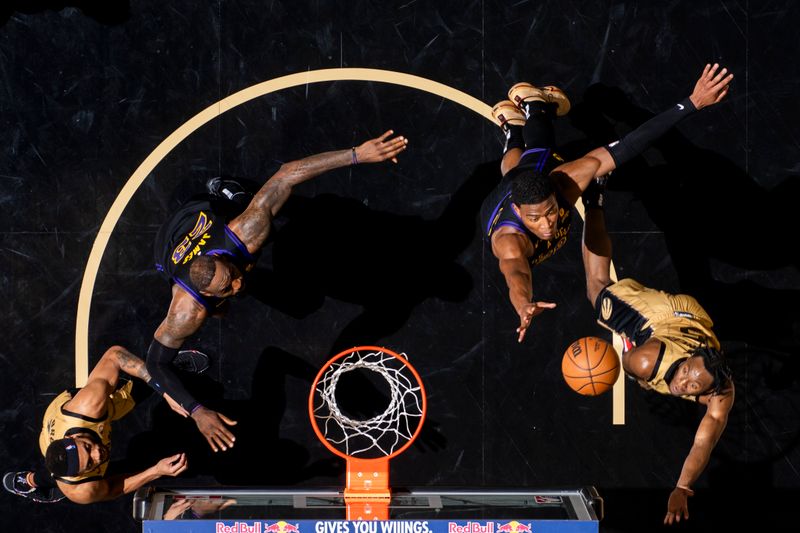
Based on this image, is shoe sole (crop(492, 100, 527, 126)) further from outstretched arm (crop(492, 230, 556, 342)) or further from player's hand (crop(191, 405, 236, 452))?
player's hand (crop(191, 405, 236, 452))

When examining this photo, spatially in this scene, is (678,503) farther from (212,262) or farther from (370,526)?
(212,262)

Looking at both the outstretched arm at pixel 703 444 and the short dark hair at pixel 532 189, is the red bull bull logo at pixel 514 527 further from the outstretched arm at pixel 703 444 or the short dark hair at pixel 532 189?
the short dark hair at pixel 532 189

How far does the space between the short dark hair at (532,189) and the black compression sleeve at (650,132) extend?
854mm

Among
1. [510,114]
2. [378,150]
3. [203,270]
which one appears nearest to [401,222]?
[510,114]

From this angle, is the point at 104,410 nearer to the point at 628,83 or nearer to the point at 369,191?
the point at 369,191

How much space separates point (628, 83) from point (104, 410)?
6.66 m

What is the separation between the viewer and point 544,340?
10.1 m

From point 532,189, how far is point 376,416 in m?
3.45

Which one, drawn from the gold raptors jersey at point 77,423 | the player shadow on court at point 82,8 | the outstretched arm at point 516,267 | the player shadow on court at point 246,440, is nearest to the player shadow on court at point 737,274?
the outstretched arm at point 516,267

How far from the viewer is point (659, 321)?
8.40 m

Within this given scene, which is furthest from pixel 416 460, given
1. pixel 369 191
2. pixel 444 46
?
pixel 444 46

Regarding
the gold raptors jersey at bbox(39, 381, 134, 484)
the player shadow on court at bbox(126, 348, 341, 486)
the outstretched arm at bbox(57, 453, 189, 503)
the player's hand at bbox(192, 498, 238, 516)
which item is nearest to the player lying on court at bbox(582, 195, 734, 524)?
the player shadow on court at bbox(126, 348, 341, 486)

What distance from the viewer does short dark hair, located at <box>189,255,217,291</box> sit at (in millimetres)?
8359

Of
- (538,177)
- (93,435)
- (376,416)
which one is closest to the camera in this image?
(538,177)
